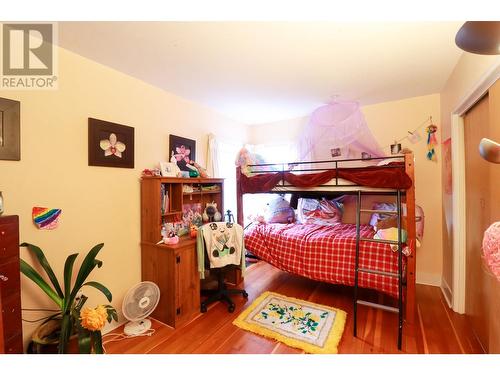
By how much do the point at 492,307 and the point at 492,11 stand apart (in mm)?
1889

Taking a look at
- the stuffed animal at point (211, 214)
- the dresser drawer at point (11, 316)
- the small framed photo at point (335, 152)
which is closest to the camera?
the dresser drawer at point (11, 316)

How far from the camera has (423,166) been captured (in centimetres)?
295

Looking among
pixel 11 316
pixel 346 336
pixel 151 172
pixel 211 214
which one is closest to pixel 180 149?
pixel 151 172

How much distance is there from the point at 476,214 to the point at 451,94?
135cm

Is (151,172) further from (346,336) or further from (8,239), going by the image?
(346,336)

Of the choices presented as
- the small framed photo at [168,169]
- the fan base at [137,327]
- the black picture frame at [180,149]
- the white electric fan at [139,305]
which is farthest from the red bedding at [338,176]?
the fan base at [137,327]

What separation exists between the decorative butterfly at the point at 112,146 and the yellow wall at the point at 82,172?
0.48 feet

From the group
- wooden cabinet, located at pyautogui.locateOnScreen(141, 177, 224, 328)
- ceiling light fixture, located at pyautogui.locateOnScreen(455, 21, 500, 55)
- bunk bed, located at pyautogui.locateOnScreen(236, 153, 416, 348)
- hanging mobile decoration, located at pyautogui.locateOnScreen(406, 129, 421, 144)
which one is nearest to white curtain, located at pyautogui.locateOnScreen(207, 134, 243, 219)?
bunk bed, located at pyautogui.locateOnScreen(236, 153, 416, 348)

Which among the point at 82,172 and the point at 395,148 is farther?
the point at 395,148

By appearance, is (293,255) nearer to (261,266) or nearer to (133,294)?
(261,266)

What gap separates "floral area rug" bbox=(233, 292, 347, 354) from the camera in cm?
182

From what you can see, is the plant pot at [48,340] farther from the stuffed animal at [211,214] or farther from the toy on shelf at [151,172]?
the stuffed animal at [211,214]

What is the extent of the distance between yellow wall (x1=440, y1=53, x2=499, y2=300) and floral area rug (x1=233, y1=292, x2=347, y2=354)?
59.3 inches

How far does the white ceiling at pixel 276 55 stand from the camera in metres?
1.59
